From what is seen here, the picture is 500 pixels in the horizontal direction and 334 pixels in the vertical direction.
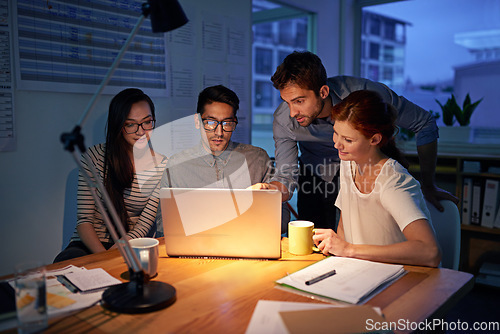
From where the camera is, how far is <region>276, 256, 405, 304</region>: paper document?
1083mm

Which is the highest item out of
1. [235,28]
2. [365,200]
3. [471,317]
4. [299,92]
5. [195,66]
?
[235,28]

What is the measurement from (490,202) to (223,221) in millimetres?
2501

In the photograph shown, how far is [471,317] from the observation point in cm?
258

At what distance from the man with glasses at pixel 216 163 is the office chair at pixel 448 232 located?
77 centimetres

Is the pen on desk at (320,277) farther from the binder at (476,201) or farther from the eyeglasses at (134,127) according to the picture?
the binder at (476,201)

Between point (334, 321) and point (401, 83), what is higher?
point (401, 83)

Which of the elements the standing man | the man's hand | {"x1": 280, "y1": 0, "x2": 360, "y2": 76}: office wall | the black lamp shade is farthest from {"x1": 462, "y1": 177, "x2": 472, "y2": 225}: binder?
the black lamp shade

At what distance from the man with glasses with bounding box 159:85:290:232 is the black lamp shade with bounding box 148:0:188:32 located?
94 centimetres

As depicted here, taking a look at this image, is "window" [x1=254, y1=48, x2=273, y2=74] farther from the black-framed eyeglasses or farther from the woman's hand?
the woman's hand

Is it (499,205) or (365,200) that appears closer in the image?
(365,200)

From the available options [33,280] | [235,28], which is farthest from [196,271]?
[235,28]

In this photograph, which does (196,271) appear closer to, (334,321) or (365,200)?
(334,321)

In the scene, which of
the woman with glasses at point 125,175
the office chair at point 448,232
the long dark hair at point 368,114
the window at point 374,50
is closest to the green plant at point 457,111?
the window at point 374,50

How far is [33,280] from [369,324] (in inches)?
31.8
